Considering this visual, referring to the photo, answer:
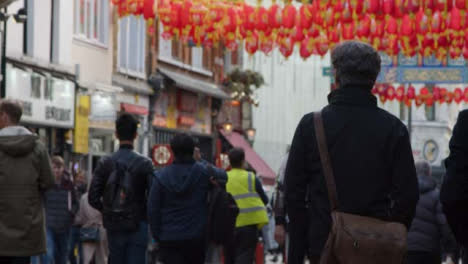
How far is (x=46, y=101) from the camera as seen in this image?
29.3m

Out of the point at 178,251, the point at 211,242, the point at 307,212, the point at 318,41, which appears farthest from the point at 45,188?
the point at 318,41

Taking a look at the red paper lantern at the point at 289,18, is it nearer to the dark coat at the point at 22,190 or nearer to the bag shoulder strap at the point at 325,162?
the dark coat at the point at 22,190

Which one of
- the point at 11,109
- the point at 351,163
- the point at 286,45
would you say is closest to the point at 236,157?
the point at 11,109

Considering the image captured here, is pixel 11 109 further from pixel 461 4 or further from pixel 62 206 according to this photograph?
pixel 461 4

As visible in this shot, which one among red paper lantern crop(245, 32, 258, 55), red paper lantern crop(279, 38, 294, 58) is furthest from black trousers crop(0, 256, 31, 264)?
red paper lantern crop(245, 32, 258, 55)

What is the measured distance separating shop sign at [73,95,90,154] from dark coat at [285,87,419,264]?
75.9 ft

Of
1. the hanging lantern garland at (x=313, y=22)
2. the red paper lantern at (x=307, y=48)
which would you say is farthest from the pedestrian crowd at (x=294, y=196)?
the red paper lantern at (x=307, y=48)

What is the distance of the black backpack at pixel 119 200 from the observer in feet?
41.9

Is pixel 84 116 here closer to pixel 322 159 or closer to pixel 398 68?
pixel 398 68

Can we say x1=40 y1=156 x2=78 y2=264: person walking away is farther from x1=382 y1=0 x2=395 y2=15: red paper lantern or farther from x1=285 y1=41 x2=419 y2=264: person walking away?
x1=285 y1=41 x2=419 y2=264: person walking away

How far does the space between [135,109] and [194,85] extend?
15.9 ft

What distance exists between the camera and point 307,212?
8008 mm

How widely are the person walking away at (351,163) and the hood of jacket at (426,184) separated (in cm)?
657

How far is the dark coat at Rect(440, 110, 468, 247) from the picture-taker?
289 inches
